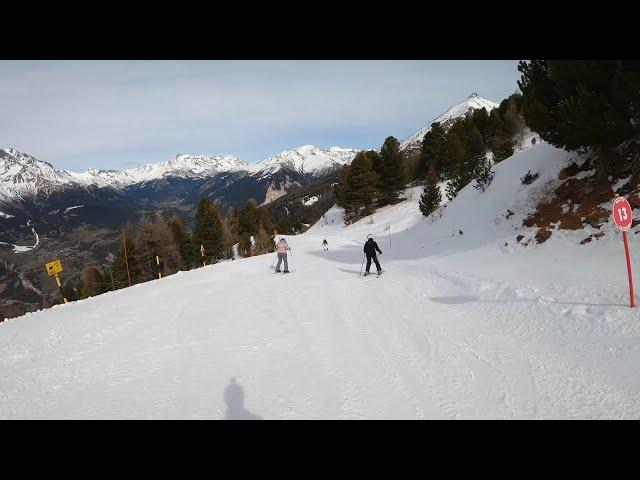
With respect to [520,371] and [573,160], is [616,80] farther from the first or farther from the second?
[520,371]

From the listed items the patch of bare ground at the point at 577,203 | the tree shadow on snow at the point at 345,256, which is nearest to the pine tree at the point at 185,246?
the tree shadow on snow at the point at 345,256

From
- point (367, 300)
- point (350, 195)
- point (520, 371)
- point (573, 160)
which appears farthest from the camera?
point (350, 195)

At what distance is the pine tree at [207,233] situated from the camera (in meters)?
54.3

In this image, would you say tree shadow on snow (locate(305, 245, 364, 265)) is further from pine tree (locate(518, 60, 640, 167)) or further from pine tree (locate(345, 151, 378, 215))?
pine tree (locate(345, 151, 378, 215))

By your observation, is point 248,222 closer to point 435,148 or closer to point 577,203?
point 435,148

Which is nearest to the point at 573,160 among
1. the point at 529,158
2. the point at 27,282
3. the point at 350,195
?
the point at 529,158

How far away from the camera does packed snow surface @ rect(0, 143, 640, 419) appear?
509 cm

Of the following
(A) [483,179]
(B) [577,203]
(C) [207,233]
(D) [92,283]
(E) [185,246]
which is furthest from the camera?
(E) [185,246]

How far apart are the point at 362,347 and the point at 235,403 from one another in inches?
115

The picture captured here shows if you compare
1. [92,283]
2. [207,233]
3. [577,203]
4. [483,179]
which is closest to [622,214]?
[577,203]

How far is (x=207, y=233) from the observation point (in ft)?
179

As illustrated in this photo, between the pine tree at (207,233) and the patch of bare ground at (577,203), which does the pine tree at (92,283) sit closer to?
the pine tree at (207,233)

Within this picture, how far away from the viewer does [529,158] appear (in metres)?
19.8
